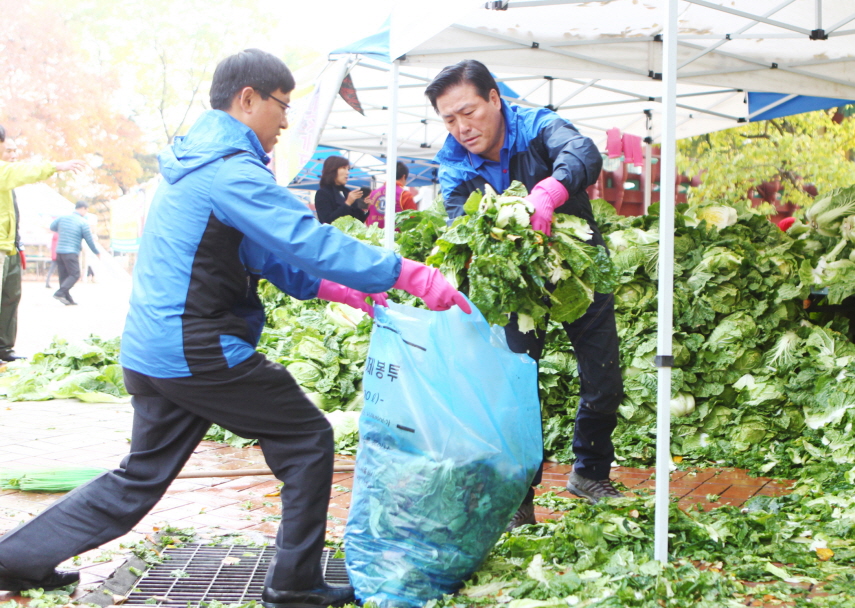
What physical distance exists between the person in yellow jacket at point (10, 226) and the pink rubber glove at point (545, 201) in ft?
14.9

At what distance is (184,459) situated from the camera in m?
2.44

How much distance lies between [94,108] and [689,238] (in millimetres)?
24658

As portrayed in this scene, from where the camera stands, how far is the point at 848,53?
575 centimetres

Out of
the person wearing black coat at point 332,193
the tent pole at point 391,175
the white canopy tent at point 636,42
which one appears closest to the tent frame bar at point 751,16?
the white canopy tent at point 636,42

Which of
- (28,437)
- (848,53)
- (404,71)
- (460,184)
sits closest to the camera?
(460,184)

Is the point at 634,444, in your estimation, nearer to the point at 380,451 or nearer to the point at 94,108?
the point at 380,451

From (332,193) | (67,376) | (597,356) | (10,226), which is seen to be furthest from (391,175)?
(10,226)

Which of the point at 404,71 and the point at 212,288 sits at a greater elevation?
the point at 404,71

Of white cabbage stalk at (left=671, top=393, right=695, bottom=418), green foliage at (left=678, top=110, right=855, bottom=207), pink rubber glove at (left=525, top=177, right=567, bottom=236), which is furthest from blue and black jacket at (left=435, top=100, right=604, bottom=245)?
green foliage at (left=678, top=110, right=855, bottom=207)

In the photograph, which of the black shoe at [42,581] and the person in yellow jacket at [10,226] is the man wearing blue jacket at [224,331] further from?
the person in yellow jacket at [10,226]

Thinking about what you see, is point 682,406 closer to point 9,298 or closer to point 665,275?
point 665,275

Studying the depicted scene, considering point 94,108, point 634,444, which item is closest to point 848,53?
point 634,444

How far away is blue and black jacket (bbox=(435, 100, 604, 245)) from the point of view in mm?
3023

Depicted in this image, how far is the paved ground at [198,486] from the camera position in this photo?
3211 millimetres
